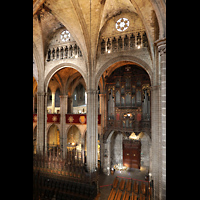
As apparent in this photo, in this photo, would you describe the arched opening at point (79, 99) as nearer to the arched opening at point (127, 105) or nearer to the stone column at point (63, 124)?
the stone column at point (63, 124)

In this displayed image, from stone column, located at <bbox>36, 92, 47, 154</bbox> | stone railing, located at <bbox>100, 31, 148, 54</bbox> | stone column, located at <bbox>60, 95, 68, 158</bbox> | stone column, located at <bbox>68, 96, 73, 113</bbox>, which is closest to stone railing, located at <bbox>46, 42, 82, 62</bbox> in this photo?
stone railing, located at <bbox>100, 31, 148, 54</bbox>

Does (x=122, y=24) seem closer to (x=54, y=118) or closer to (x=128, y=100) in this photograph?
(x=128, y=100)

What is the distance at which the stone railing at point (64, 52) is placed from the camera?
40.6 ft

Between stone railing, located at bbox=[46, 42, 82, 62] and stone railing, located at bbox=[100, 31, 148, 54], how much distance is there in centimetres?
233

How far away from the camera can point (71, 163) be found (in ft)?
35.0

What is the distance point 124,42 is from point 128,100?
18.6ft

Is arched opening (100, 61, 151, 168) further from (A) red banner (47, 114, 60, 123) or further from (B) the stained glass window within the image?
(A) red banner (47, 114, 60, 123)

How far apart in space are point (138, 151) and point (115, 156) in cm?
263

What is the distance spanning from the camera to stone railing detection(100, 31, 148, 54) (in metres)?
10.3

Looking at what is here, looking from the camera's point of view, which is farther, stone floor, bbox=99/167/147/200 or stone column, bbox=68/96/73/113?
stone column, bbox=68/96/73/113

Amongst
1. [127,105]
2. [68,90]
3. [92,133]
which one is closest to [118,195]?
[92,133]
